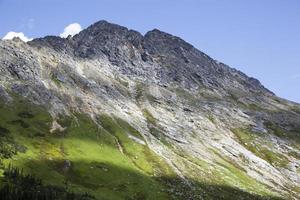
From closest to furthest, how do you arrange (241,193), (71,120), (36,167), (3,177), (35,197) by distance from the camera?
(35,197) < (3,177) < (36,167) < (241,193) < (71,120)

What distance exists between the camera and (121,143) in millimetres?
192125

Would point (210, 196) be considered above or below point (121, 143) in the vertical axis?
below

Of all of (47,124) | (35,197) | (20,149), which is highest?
(47,124)

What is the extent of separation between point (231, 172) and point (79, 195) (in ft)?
292

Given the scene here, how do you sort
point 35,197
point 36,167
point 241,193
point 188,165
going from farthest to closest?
point 188,165 < point 241,193 < point 36,167 < point 35,197

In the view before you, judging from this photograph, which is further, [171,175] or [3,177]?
[171,175]

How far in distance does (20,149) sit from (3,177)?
3171cm

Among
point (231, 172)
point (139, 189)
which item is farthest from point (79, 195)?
point (231, 172)

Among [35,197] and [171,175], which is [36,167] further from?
[171,175]

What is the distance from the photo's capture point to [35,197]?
4454 inches

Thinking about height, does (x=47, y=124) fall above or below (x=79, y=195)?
above

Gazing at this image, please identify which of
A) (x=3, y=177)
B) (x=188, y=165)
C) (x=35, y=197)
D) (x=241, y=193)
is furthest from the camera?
(x=188, y=165)

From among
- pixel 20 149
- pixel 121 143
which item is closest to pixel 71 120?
pixel 121 143

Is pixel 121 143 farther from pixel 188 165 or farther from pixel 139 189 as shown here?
pixel 139 189
